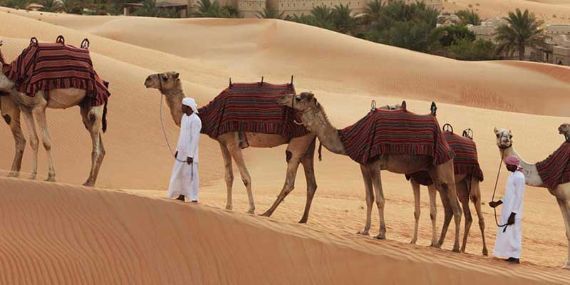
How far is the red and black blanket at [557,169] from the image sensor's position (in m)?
15.2

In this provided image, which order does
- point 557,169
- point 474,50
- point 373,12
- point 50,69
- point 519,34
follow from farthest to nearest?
1. point 373,12
2. point 474,50
3. point 519,34
4. point 50,69
5. point 557,169

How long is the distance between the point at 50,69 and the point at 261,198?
5855mm

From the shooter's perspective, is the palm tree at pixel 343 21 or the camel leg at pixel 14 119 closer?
the camel leg at pixel 14 119

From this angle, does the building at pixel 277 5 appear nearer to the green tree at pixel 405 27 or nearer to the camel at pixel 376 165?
the green tree at pixel 405 27

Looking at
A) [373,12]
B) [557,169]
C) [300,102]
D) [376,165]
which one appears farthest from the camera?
[373,12]

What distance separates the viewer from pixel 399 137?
50.4 feet

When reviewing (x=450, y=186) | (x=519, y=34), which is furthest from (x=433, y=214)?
(x=519, y=34)

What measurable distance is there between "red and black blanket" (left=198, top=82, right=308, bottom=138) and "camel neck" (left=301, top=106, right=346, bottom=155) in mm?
304

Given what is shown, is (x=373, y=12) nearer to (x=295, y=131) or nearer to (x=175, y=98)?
(x=175, y=98)

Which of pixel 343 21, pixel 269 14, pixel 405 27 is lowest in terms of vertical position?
pixel 405 27

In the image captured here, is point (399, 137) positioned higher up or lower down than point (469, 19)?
lower down

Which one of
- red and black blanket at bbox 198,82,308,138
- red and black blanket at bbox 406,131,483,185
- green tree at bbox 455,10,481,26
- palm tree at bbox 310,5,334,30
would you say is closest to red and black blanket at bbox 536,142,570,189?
red and black blanket at bbox 406,131,483,185

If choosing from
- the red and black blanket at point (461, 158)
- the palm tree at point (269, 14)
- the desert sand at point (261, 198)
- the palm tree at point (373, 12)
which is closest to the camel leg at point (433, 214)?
the red and black blanket at point (461, 158)

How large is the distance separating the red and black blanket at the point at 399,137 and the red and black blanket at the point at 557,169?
45.3 inches
